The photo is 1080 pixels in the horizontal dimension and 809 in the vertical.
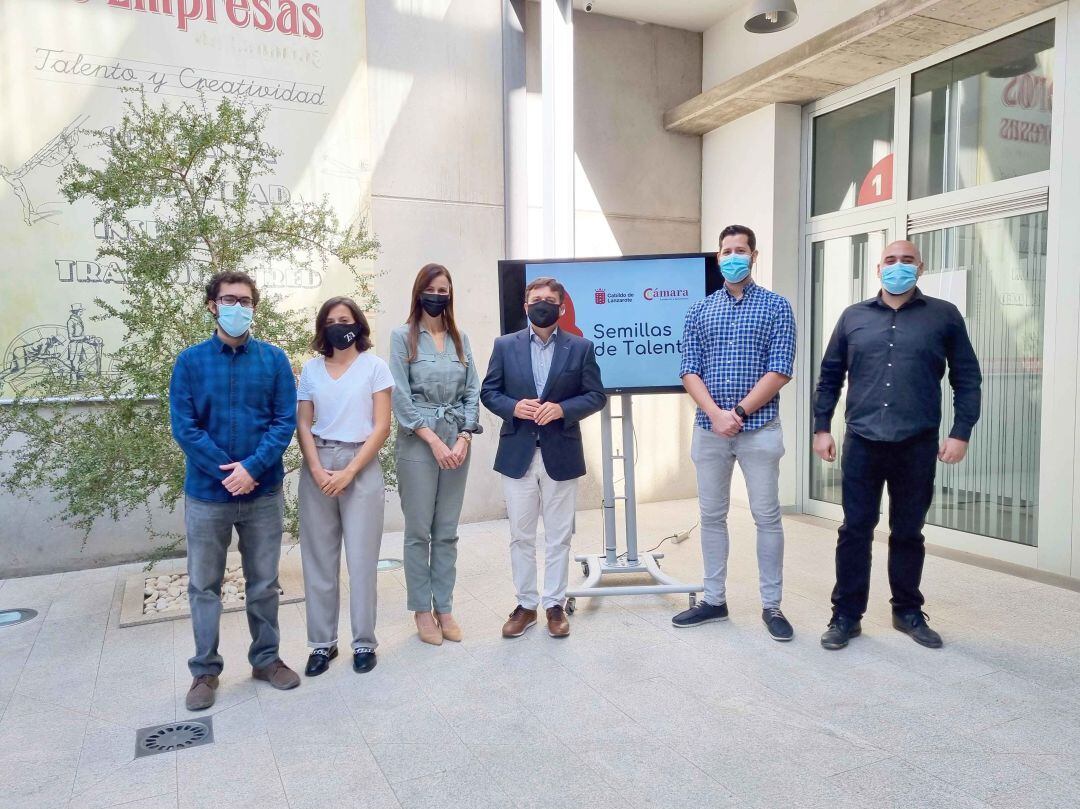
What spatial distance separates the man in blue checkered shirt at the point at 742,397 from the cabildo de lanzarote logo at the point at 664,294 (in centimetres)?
47

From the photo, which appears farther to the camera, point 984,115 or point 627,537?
point 984,115

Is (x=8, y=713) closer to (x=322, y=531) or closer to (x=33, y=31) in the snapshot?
(x=322, y=531)

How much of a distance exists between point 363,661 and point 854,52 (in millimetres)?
4597

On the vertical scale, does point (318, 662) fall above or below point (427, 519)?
below

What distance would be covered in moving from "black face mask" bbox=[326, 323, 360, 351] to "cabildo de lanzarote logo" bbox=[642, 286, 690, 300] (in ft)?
5.36

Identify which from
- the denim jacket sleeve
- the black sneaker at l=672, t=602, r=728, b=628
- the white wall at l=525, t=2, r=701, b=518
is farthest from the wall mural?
the black sneaker at l=672, t=602, r=728, b=628

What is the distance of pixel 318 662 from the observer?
316cm

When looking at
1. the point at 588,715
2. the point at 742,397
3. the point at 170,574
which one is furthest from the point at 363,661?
the point at 170,574

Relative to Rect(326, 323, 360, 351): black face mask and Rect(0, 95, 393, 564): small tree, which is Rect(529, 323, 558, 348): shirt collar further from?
Rect(0, 95, 393, 564): small tree

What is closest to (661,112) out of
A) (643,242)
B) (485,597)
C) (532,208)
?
(643,242)

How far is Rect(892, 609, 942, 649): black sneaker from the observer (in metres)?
3.33

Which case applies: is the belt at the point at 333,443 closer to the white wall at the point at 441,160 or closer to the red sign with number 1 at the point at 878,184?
the white wall at the point at 441,160

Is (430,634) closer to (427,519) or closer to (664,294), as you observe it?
(427,519)

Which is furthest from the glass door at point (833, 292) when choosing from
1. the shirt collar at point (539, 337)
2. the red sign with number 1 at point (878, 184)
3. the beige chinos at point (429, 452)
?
the beige chinos at point (429, 452)
